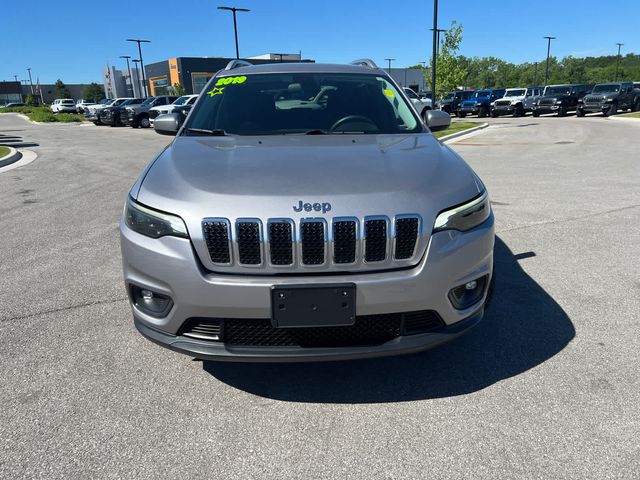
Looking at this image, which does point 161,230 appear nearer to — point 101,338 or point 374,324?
point 374,324

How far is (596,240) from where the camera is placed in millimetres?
5227

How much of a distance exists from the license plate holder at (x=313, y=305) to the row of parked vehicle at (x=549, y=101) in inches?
1279

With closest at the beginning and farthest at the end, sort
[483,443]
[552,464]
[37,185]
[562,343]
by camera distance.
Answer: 1. [552,464]
2. [483,443]
3. [562,343]
4. [37,185]

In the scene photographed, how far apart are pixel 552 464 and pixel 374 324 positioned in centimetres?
96

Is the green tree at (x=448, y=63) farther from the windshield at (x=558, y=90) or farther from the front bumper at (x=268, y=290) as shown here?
the front bumper at (x=268, y=290)

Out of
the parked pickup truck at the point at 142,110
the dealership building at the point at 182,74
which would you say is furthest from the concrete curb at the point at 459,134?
the dealership building at the point at 182,74

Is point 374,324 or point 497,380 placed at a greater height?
point 374,324

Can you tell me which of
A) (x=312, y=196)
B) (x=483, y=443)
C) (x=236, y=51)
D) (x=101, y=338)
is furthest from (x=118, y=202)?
(x=236, y=51)

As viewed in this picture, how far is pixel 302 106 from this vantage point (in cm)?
373

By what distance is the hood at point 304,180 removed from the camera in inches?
89.2

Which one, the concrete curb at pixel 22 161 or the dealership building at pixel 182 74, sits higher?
the dealership building at pixel 182 74

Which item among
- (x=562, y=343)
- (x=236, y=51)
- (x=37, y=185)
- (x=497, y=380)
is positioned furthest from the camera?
(x=236, y=51)

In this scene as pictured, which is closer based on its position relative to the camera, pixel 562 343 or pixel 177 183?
pixel 177 183

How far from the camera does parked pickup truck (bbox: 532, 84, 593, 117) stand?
3166cm
